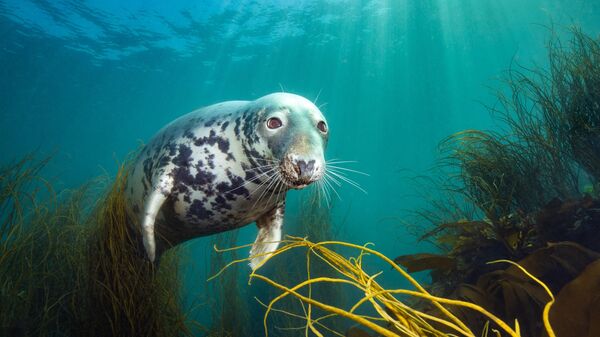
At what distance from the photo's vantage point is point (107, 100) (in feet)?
122

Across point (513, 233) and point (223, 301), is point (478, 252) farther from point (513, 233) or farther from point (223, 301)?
point (223, 301)

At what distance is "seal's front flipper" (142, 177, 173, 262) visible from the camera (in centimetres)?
261

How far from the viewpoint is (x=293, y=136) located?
229 cm

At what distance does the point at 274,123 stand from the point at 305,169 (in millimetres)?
625

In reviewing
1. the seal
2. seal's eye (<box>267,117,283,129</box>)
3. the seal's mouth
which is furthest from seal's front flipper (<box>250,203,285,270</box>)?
the seal's mouth

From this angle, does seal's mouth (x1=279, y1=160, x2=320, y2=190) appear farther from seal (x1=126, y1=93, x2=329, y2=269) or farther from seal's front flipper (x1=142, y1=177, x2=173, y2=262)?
seal's front flipper (x1=142, y1=177, x2=173, y2=262)

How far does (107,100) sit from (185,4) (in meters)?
22.3

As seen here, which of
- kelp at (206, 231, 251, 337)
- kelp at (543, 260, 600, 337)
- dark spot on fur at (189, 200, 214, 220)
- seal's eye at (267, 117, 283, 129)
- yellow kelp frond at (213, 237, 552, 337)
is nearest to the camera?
yellow kelp frond at (213, 237, 552, 337)

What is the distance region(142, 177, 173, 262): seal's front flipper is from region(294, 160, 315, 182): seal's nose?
1307mm

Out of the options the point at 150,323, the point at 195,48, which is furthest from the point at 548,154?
the point at 195,48

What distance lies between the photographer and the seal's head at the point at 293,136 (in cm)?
206

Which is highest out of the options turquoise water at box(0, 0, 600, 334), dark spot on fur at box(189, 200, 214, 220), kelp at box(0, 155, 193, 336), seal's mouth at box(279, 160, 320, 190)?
turquoise water at box(0, 0, 600, 334)

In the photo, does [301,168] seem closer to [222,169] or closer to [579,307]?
[222,169]

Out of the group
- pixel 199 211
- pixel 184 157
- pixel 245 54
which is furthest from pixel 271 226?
pixel 245 54
